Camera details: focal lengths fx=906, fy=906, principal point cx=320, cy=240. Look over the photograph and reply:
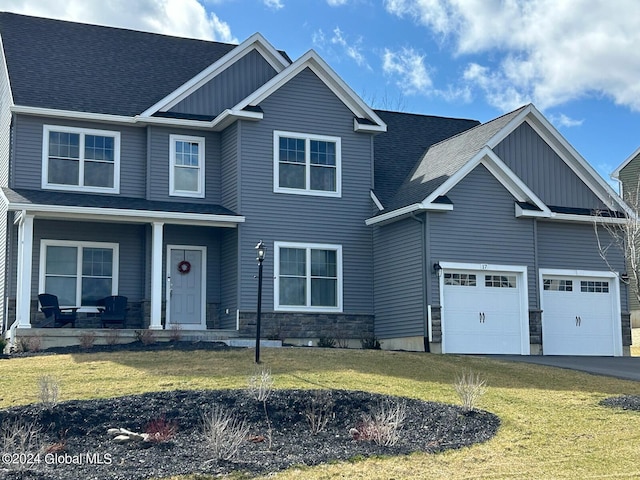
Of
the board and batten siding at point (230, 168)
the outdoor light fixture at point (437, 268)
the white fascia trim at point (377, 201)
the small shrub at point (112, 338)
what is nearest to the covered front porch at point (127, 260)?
the small shrub at point (112, 338)

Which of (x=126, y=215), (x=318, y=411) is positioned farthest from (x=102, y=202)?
(x=318, y=411)

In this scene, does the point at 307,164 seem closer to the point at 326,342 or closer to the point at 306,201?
the point at 306,201

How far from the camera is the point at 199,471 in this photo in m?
10.2

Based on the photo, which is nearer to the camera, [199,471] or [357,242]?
[199,471]

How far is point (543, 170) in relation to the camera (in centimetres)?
2452

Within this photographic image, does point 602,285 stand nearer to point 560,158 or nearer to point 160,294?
point 560,158

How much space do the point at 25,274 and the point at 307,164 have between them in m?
7.65

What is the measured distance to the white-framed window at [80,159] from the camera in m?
22.4

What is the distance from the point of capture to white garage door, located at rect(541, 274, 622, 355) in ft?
76.6

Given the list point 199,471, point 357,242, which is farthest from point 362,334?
point 199,471

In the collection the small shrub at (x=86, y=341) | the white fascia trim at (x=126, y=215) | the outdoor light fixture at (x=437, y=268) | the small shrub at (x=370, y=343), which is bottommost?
the small shrub at (x=370, y=343)

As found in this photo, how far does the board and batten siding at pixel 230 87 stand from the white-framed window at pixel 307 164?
1.98m

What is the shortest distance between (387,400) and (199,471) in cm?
418

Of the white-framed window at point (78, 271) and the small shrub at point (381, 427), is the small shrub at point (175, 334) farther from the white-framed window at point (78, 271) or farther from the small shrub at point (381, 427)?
the small shrub at point (381, 427)
